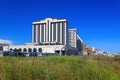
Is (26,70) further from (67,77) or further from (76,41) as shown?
(76,41)

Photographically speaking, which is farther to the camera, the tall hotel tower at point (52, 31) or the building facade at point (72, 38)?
the building facade at point (72, 38)

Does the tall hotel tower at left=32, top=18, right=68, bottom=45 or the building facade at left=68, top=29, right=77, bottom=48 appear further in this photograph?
the building facade at left=68, top=29, right=77, bottom=48

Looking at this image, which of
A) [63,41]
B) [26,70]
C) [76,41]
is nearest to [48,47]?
[63,41]

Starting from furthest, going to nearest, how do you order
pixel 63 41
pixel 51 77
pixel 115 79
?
pixel 63 41, pixel 51 77, pixel 115 79

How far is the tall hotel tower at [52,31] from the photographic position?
145 m

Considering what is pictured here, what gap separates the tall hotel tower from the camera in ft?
476

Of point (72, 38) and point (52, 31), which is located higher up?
point (52, 31)

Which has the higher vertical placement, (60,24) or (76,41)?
(60,24)

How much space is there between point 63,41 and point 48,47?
22.7 meters

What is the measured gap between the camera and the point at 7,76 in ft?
20.4

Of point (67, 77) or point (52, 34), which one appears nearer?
point (67, 77)

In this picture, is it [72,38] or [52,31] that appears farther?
[72,38]

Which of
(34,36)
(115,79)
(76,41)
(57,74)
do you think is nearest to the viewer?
(115,79)

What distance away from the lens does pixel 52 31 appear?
14788 cm
